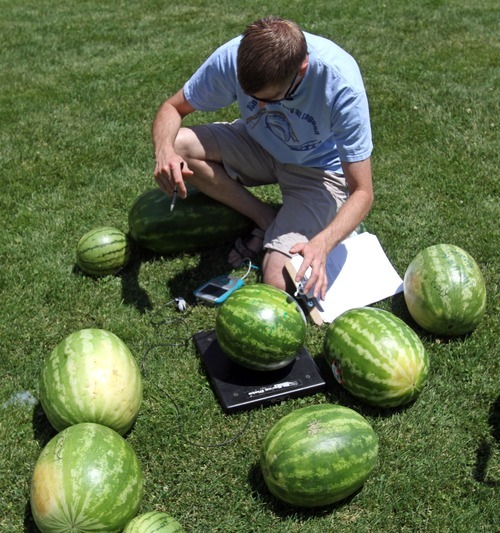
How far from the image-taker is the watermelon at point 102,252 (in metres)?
4.32

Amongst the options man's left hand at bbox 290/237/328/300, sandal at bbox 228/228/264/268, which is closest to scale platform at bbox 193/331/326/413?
man's left hand at bbox 290/237/328/300

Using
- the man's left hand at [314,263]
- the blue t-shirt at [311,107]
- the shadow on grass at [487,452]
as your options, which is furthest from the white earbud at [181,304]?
the shadow on grass at [487,452]

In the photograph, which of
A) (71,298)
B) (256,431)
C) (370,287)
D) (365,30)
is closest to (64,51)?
(365,30)

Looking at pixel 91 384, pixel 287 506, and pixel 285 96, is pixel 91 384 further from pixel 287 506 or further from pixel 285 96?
pixel 285 96

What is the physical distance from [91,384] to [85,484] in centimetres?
53

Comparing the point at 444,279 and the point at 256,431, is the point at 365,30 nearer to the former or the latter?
the point at 444,279

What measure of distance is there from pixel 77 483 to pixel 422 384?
5.78 ft

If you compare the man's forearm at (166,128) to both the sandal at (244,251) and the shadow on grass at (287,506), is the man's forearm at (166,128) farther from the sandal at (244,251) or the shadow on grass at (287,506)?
the shadow on grass at (287,506)

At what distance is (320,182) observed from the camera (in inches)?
178

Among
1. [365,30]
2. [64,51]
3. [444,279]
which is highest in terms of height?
[444,279]

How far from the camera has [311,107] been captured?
402 cm

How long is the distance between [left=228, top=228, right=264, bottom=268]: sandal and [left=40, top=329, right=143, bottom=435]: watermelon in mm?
1469

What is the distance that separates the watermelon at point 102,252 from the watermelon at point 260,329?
122cm

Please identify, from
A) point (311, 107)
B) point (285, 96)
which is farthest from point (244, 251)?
point (285, 96)
